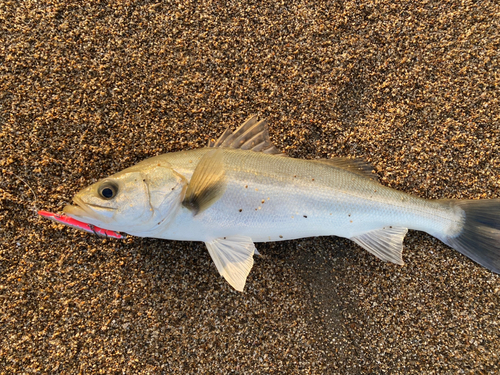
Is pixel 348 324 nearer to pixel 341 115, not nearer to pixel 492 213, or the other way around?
pixel 492 213

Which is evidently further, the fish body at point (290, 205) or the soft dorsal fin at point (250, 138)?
the soft dorsal fin at point (250, 138)

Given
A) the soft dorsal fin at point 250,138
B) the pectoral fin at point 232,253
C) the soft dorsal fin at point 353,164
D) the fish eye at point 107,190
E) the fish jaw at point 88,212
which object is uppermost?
the soft dorsal fin at point 250,138

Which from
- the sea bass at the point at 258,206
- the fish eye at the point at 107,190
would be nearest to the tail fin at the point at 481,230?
the sea bass at the point at 258,206

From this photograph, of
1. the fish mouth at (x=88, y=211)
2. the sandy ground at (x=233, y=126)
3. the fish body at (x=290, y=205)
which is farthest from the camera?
the sandy ground at (x=233, y=126)

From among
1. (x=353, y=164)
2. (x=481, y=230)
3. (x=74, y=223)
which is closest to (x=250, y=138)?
(x=353, y=164)

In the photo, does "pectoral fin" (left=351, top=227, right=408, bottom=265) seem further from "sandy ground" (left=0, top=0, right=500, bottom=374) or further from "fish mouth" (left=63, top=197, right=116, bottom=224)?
"fish mouth" (left=63, top=197, right=116, bottom=224)

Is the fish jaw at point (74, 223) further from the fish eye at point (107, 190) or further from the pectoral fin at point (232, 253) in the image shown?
the pectoral fin at point (232, 253)

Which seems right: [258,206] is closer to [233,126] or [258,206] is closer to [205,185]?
[205,185]
